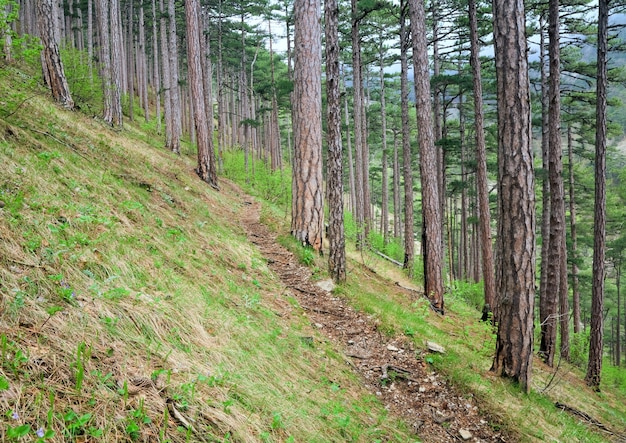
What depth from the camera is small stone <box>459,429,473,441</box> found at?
11.9 ft

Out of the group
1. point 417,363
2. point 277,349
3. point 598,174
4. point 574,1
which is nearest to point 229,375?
point 277,349

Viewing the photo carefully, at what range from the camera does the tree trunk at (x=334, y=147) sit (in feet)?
21.7

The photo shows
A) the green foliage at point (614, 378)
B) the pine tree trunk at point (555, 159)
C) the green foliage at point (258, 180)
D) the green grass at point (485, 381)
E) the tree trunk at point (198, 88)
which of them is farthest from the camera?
the green foliage at point (258, 180)

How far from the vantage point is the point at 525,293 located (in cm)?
444

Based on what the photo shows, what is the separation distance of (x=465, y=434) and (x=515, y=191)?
286cm

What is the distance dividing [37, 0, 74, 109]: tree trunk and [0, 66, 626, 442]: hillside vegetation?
336 centimetres

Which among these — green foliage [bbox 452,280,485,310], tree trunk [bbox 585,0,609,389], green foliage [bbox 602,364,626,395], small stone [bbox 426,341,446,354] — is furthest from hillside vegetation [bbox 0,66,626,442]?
green foliage [bbox 452,280,485,310]

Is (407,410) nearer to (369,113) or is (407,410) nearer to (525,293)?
(525,293)

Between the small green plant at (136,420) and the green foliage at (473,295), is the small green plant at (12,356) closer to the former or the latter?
the small green plant at (136,420)

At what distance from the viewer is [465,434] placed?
12.0ft

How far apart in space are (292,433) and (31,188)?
12.2 feet

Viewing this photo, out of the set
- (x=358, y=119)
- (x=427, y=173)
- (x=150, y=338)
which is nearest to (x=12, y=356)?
(x=150, y=338)

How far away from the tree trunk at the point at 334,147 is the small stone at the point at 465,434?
343cm

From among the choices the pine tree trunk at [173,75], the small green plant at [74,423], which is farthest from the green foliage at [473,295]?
the small green plant at [74,423]
